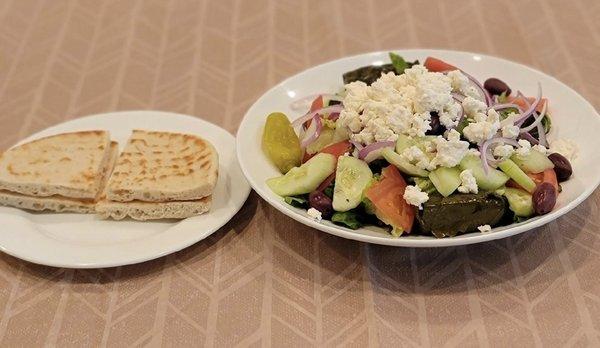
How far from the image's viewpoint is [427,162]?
5.87ft

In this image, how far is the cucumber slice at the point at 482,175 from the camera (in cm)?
178

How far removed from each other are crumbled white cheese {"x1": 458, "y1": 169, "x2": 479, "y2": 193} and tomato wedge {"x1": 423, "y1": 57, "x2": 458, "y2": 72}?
0.62 metres

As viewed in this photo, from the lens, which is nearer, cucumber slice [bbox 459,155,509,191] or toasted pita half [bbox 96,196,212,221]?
cucumber slice [bbox 459,155,509,191]

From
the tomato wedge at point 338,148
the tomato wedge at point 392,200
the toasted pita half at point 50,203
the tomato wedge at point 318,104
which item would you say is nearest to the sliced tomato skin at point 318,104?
the tomato wedge at point 318,104

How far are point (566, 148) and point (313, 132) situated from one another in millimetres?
809

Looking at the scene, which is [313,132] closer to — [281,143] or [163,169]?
[281,143]

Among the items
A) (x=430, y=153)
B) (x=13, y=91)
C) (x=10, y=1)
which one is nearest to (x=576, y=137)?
(x=430, y=153)

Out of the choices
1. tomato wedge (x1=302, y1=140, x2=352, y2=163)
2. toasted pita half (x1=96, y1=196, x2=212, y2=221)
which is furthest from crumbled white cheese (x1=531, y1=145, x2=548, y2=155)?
toasted pita half (x1=96, y1=196, x2=212, y2=221)

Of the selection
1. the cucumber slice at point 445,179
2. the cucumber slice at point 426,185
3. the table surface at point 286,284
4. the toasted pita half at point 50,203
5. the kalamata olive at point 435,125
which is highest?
the kalamata olive at point 435,125

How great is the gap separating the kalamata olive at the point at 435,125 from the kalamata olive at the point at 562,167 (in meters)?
0.36

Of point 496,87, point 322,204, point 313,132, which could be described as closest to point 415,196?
point 322,204

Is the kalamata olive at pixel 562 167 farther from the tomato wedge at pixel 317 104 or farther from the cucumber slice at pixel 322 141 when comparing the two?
the tomato wedge at pixel 317 104

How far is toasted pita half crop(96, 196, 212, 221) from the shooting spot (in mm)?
2029

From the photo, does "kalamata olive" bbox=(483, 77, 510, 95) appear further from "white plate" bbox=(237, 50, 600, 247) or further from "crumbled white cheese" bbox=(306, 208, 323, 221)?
"crumbled white cheese" bbox=(306, 208, 323, 221)
